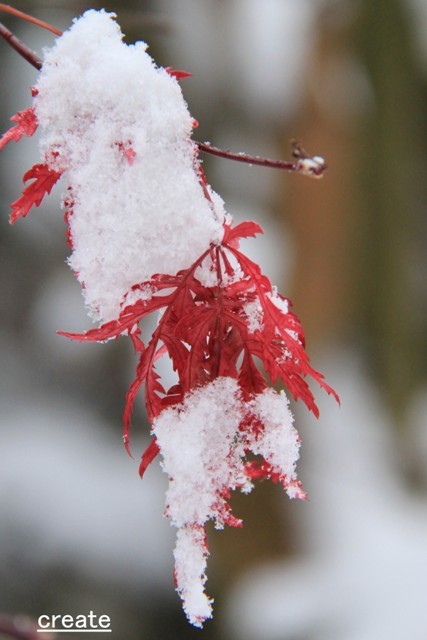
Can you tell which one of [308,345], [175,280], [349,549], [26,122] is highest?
[308,345]

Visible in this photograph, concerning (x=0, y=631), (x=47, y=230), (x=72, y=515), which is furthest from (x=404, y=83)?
(x=0, y=631)

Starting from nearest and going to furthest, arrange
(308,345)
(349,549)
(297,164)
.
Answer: (297,164) < (308,345) < (349,549)

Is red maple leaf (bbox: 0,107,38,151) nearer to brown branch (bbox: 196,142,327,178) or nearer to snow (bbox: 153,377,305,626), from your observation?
brown branch (bbox: 196,142,327,178)

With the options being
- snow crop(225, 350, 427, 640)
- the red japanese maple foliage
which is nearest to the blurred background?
snow crop(225, 350, 427, 640)

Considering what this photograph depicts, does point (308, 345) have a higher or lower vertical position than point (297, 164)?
higher

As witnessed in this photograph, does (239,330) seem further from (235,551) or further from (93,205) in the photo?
(235,551)

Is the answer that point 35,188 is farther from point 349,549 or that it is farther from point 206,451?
point 349,549

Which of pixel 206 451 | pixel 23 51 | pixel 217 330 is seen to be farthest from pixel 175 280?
pixel 23 51
